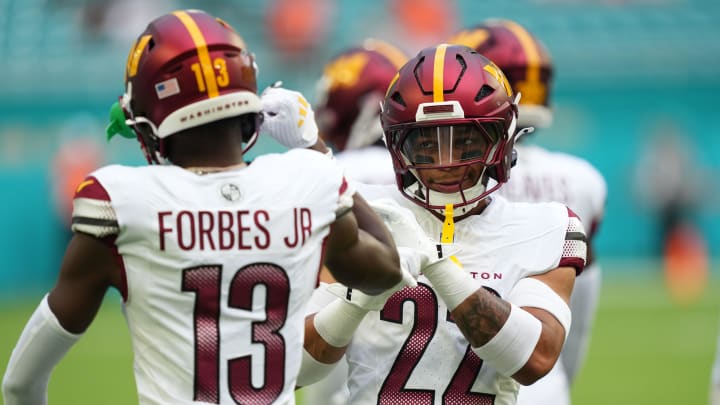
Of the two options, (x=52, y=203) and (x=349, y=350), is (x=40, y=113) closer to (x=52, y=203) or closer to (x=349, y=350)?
(x=52, y=203)

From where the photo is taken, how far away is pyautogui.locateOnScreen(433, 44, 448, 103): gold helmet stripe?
3.52 m

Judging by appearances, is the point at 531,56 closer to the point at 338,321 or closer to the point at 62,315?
the point at 338,321

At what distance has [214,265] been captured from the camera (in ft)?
9.30

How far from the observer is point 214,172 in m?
2.90

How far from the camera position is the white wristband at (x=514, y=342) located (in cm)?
324

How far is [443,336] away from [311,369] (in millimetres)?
382

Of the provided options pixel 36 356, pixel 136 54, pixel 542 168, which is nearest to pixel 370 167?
pixel 542 168

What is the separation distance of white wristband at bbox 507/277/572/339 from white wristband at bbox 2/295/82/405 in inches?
48.2

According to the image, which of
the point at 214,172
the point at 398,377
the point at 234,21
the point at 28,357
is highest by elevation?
the point at 214,172

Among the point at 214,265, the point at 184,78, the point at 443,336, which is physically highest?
the point at 184,78

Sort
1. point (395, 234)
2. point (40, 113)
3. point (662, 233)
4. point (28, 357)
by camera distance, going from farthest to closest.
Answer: point (662, 233), point (40, 113), point (395, 234), point (28, 357)

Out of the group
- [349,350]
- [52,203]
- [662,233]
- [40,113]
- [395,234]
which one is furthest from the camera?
[662,233]

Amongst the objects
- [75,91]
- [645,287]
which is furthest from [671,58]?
[75,91]

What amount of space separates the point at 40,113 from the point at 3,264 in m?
2.23
